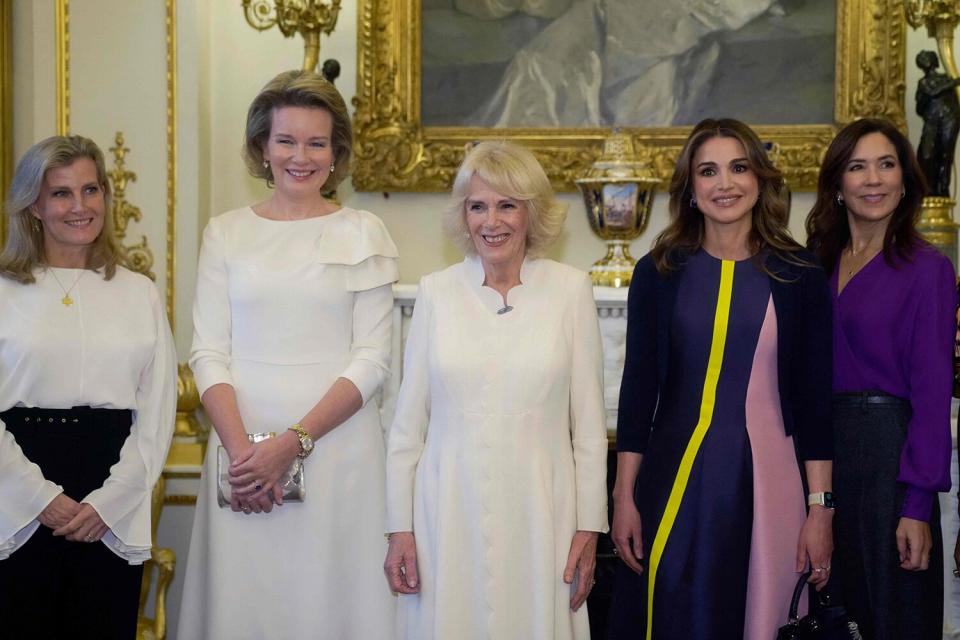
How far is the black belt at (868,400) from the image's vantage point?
3.04m

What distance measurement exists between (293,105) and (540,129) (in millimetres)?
2276

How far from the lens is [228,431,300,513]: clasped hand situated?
2924 millimetres

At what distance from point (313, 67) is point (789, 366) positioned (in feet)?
9.13

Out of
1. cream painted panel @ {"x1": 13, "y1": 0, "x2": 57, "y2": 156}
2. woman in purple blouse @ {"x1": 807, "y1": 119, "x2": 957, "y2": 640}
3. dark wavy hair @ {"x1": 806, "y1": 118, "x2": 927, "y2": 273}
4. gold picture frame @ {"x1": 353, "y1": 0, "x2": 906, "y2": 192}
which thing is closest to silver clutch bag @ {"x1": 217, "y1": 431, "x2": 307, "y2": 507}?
woman in purple blouse @ {"x1": 807, "y1": 119, "x2": 957, "y2": 640}

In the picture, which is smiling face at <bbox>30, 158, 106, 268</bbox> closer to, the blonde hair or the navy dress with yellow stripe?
the blonde hair

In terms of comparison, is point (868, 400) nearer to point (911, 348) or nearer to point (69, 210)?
point (911, 348)

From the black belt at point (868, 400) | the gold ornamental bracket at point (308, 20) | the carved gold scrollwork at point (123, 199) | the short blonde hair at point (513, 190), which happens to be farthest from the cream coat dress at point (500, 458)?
the carved gold scrollwork at point (123, 199)

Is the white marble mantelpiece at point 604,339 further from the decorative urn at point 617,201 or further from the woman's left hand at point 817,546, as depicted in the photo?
the woman's left hand at point 817,546

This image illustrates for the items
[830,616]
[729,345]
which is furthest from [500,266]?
[830,616]

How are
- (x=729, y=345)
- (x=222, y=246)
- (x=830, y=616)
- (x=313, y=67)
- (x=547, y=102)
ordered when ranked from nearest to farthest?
(x=830, y=616) → (x=729, y=345) → (x=222, y=246) → (x=313, y=67) → (x=547, y=102)

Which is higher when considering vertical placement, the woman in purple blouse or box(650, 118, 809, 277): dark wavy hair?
box(650, 118, 809, 277): dark wavy hair

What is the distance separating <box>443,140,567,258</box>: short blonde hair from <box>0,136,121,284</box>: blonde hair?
3.24ft

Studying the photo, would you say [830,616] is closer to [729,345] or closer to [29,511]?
[729,345]

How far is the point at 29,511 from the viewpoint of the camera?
9.98ft
